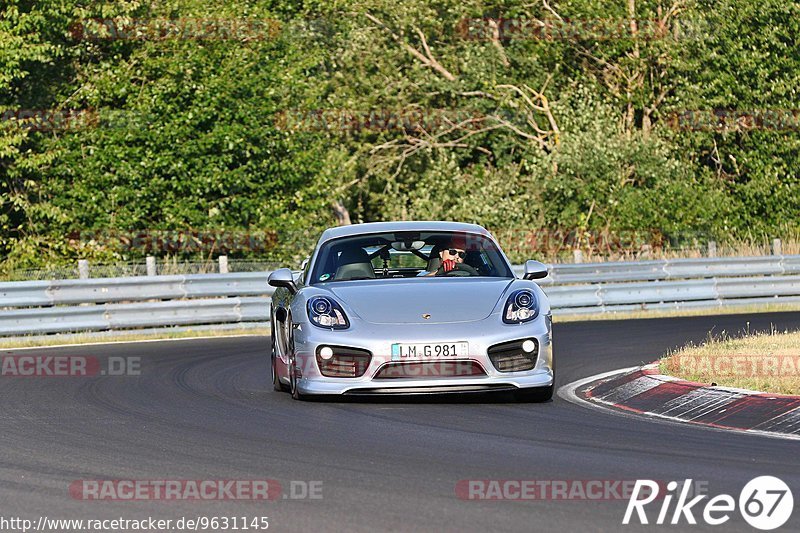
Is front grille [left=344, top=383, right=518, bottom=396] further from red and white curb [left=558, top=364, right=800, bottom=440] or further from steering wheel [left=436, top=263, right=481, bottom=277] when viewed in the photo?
steering wheel [left=436, top=263, right=481, bottom=277]

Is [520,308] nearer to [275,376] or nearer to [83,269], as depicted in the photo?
[275,376]

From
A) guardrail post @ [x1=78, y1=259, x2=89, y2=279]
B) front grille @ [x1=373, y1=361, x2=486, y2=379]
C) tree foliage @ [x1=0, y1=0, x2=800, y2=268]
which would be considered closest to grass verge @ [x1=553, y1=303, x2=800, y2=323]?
guardrail post @ [x1=78, y1=259, x2=89, y2=279]

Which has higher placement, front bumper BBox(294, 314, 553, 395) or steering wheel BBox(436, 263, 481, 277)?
steering wheel BBox(436, 263, 481, 277)

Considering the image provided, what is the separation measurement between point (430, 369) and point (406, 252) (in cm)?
210

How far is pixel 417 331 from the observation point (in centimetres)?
1077

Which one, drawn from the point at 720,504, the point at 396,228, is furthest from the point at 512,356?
the point at 720,504

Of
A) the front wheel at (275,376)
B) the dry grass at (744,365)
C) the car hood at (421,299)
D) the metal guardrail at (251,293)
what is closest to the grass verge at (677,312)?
the metal guardrail at (251,293)

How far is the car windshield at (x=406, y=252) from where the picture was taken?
12055 mm

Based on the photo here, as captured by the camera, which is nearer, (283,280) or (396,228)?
(283,280)

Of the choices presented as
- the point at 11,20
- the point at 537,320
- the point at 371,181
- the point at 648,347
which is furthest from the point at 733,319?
the point at 371,181

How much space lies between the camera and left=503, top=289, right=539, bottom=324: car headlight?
1105 cm

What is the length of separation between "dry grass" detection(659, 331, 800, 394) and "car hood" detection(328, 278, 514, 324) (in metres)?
1.74

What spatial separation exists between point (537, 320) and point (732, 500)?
14.5ft

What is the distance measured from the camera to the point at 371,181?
146 feet
